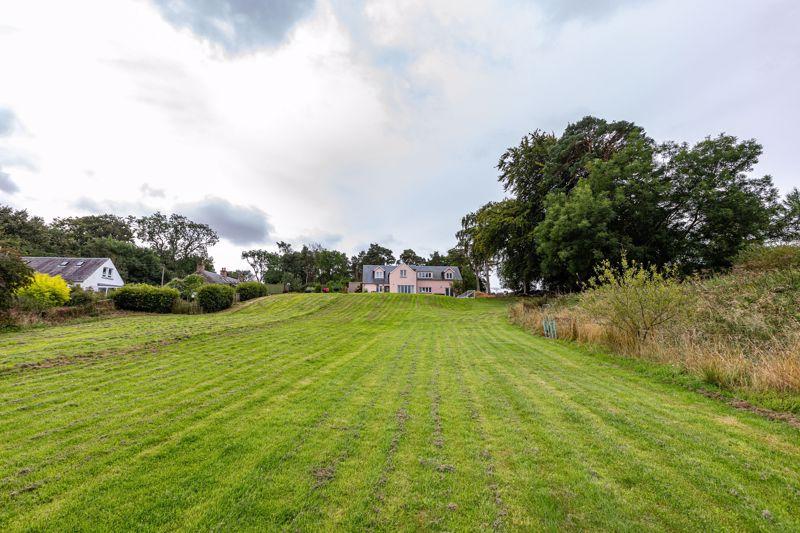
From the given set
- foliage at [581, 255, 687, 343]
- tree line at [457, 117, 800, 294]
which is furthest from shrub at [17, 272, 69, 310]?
tree line at [457, 117, 800, 294]

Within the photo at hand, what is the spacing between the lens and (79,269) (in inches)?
1240

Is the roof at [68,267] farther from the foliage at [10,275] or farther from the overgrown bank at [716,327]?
the overgrown bank at [716,327]

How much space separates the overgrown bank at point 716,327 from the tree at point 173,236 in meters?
65.8

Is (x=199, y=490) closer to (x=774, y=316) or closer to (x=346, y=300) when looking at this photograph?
(x=774, y=316)

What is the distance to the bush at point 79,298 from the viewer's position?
688 inches

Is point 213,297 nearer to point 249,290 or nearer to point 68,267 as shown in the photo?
point 249,290

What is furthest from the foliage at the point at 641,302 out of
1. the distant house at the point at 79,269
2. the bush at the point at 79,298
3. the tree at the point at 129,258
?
the tree at the point at 129,258

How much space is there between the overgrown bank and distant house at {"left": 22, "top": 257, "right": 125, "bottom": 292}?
41.2 meters

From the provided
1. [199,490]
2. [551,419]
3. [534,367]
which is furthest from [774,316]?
[199,490]

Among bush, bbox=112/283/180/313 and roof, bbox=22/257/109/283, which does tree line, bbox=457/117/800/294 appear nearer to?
bush, bbox=112/283/180/313

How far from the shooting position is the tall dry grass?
577cm

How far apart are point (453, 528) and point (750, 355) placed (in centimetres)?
829

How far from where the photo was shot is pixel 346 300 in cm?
3056

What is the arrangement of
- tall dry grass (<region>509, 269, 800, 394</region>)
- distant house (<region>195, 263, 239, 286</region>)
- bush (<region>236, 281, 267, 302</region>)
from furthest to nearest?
1. distant house (<region>195, 263, 239, 286</region>)
2. bush (<region>236, 281, 267, 302</region>)
3. tall dry grass (<region>509, 269, 800, 394</region>)
